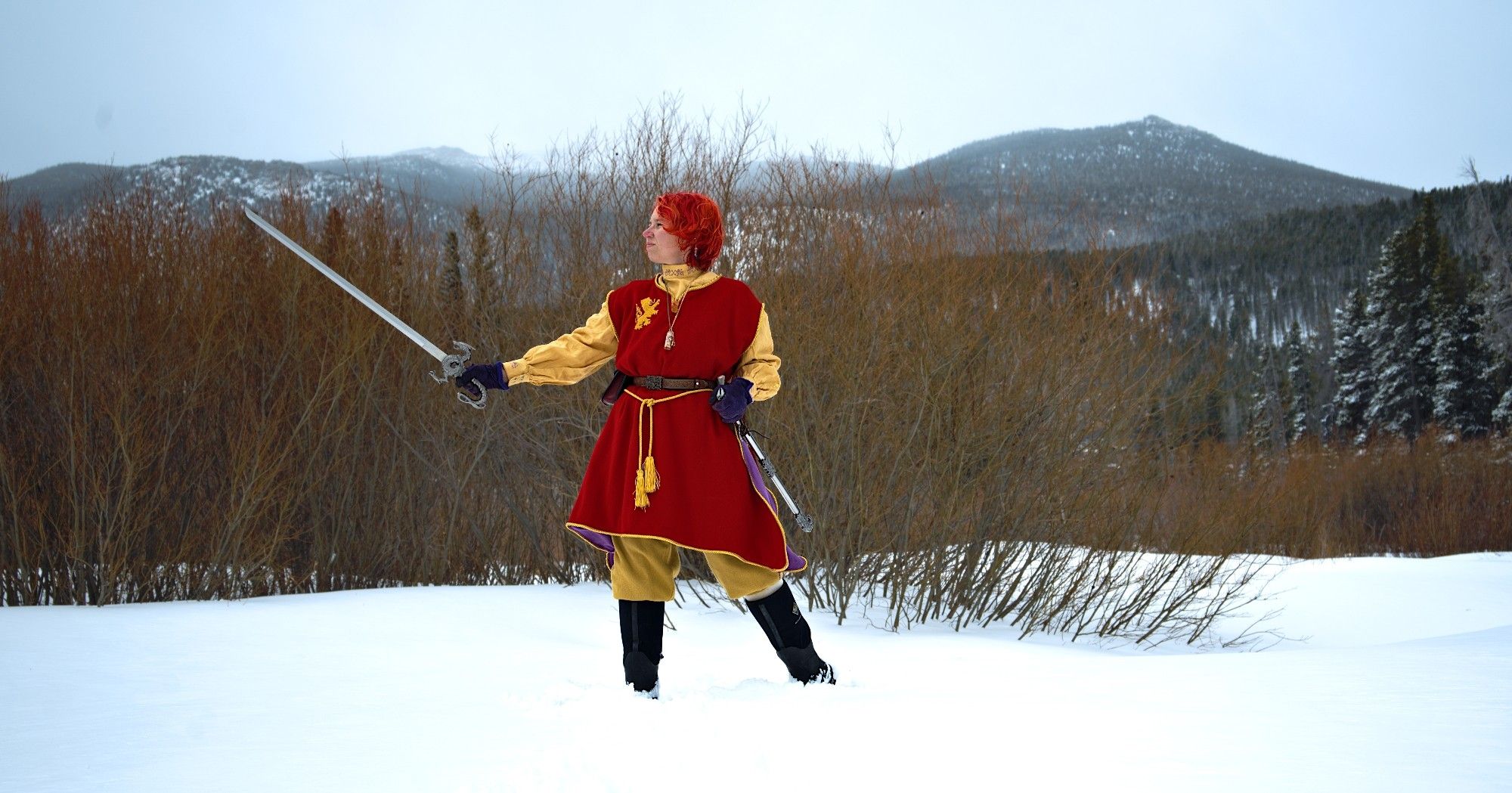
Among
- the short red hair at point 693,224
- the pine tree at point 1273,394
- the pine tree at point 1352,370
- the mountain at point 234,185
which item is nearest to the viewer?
the short red hair at point 693,224

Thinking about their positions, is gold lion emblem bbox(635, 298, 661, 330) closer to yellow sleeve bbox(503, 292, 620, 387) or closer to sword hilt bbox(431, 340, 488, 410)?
yellow sleeve bbox(503, 292, 620, 387)

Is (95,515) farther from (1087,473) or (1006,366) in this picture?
(1087,473)

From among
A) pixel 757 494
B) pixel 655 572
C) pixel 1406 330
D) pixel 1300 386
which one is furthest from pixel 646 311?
pixel 1300 386

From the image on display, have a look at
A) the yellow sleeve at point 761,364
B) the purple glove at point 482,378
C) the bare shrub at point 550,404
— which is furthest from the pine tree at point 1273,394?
the purple glove at point 482,378

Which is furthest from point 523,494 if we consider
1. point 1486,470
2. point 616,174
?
point 1486,470

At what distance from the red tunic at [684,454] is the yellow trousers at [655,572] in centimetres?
5

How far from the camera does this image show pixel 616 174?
6.97 m

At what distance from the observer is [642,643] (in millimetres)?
3289

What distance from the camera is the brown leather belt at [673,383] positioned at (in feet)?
10.5

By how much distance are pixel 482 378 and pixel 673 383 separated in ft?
1.93

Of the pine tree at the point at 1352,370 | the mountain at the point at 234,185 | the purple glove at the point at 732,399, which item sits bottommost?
the pine tree at the point at 1352,370

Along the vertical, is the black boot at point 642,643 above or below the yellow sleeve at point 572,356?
below

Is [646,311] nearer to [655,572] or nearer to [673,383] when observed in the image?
[673,383]

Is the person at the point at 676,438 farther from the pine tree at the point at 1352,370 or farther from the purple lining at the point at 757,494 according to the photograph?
the pine tree at the point at 1352,370
